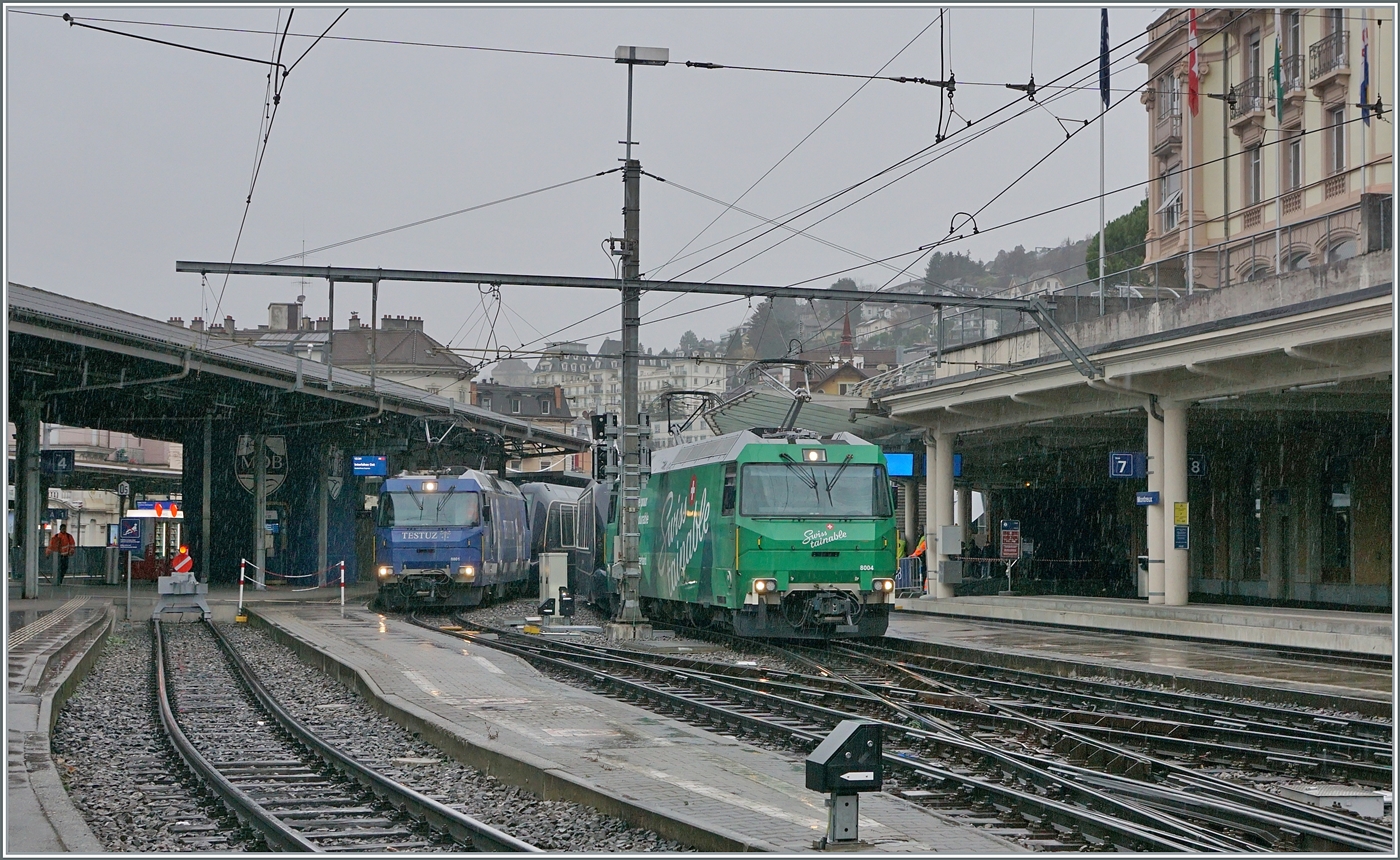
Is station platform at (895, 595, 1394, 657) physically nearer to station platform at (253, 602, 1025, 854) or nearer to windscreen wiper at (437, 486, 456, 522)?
station platform at (253, 602, 1025, 854)

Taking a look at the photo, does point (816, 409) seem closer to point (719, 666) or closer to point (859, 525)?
point (859, 525)

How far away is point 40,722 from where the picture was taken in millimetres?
12883

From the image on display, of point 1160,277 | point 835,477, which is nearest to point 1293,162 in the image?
point 1160,277

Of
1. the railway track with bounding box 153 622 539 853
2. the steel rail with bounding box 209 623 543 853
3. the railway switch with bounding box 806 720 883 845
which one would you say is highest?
the railway switch with bounding box 806 720 883 845

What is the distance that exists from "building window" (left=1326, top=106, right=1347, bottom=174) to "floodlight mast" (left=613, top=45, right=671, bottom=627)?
92.6ft

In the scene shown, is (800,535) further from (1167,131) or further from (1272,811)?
A: (1167,131)

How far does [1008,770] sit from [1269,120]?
42179mm

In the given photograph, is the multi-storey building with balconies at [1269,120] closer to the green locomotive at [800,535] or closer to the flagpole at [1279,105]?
the flagpole at [1279,105]

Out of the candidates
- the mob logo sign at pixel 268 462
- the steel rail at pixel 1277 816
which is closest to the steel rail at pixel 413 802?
the steel rail at pixel 1277 816

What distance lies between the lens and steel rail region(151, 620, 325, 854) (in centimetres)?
864

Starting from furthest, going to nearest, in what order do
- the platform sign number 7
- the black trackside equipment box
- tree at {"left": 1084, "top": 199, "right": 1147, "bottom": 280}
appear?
tree at {"left": 1084, "top": 199, "right": 1147, "bottom": 280} → the platform sign number 7 → the black trackside equipment box

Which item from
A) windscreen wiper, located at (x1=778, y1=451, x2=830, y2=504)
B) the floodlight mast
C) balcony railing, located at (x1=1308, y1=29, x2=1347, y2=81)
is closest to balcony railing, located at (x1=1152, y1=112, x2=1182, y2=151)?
balcony railing, located at (x1=1308, y1=29, x2=1347, y2=81)

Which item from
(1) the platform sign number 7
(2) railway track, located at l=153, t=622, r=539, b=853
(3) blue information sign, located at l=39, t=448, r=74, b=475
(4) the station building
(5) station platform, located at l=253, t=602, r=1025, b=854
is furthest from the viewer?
(3) blue information sign, located at l=39, t=448, r=74, b=475

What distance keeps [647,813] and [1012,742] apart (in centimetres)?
460
